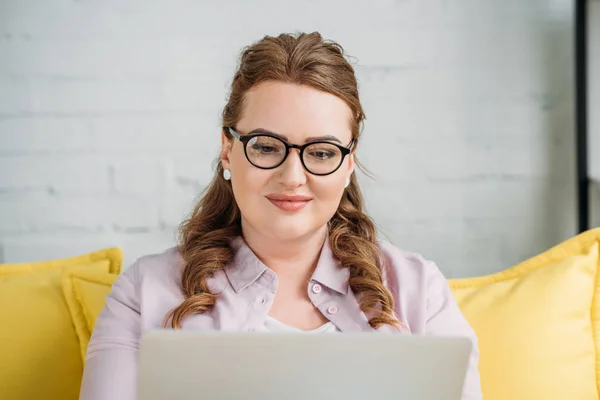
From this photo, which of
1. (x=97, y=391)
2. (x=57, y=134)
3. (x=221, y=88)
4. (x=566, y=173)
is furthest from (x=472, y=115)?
(x=97, y=391)

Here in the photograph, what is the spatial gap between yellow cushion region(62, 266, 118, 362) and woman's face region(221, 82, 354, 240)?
1.28 ft

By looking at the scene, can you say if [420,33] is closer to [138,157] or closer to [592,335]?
[138,157]

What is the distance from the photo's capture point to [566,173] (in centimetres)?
211

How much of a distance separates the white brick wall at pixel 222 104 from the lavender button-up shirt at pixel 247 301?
645mm

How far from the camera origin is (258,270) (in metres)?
1.40

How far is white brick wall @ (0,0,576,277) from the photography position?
6.66 ft

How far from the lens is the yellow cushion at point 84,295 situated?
1524mm

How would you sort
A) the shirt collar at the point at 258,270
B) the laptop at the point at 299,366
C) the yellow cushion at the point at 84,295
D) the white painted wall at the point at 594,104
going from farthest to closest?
the white painted wall at the point at 594,104 < the yellow cushion at the point at 84,295 < the shirt collar at the point at 258,270 < the laptop at the point at 299,366

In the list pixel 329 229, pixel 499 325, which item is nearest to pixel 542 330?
pixel 499 325

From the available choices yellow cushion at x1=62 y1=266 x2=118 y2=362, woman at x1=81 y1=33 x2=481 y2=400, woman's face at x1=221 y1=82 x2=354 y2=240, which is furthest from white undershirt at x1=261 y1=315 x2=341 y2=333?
yellow cushion at x1=62 y1=266 x2=118 y2=362

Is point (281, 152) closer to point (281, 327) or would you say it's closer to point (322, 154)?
point (322, 154)

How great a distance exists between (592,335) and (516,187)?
2.32ft

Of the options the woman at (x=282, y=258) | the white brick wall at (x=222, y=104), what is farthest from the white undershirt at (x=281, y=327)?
the white brick wall at (x=222, y=104)

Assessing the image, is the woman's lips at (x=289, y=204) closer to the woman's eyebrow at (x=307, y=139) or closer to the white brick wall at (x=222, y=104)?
the woman's eyebrow at (x=307, y=139)
